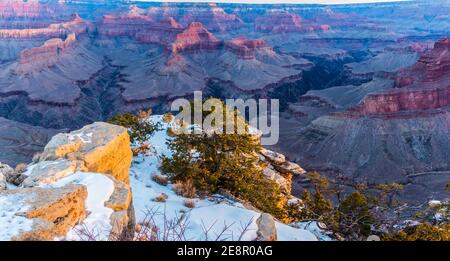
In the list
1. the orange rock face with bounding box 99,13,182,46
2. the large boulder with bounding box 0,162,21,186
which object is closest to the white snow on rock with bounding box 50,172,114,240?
the large boulder with bounding box 0,162,21,186

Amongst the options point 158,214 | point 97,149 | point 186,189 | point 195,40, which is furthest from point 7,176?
point 195,40

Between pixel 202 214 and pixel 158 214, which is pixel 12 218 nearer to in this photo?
pixel 158 214

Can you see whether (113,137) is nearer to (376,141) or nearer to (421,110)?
(376,141)

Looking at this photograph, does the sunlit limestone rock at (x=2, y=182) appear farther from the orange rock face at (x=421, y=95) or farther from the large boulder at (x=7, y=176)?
the orange rock face at (x=421, y=95)

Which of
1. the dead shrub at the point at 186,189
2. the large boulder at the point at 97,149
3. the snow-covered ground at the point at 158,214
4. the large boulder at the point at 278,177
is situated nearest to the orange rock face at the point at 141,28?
the large boulder at the point at 278,177

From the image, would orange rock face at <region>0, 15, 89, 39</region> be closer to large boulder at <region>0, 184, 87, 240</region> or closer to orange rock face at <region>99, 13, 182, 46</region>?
orange rock face at <region>99, 13, 182, 46</region>

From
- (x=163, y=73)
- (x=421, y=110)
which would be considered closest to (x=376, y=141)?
(x=421, y=110)
